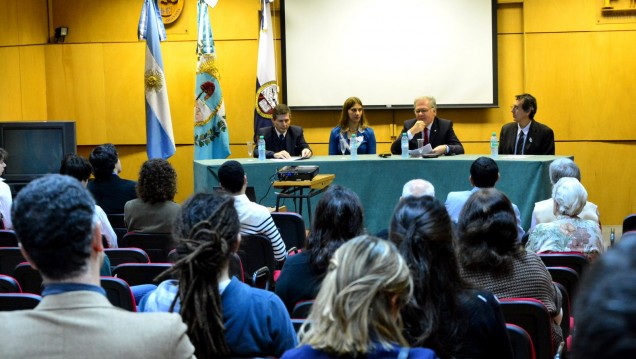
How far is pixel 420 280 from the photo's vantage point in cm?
222

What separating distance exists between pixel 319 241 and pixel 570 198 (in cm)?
167

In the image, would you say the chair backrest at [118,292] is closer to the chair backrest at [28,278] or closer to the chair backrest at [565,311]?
the chair backrest at [28,278]

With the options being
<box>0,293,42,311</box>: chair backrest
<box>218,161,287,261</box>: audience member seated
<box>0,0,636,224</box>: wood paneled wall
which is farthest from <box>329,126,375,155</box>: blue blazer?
<box>0,293,42,311</box>: chair backrest

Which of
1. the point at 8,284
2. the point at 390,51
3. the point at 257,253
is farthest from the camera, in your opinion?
the point at 390,51

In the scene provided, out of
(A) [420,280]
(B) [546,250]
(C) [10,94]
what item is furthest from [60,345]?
(C) [10,94]

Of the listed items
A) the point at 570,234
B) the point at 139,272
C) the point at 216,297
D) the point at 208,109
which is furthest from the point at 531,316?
the point at 208,109

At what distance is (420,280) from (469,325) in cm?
20

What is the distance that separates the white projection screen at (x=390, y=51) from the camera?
357 inches

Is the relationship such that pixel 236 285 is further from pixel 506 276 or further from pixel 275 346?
pixel 506 276

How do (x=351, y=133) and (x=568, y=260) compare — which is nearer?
(x=568, y=260)

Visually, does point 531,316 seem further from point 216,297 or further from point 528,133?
point 528,133

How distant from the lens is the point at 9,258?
428 cm

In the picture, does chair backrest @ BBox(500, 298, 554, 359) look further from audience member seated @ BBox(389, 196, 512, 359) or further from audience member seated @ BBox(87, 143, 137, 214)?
audience member seated @ BBox(87, 143, 137, 214)

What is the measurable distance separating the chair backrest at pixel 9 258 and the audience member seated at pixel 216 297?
2.16 meters
